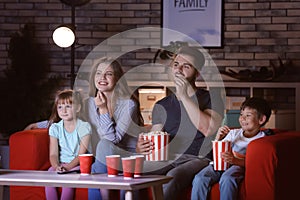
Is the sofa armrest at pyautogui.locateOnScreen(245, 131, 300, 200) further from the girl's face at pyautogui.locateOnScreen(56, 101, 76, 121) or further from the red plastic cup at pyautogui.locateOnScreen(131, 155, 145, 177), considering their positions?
the girl's face at pyautogui.locateOnScreen(56, 101, 76, 121)

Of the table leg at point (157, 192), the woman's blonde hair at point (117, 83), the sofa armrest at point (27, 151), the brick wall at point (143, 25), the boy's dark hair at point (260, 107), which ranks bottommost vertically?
the table leg at point (157, 192)

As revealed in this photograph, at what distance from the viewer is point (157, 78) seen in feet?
23.1

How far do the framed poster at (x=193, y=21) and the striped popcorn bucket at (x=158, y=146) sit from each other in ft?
8.48

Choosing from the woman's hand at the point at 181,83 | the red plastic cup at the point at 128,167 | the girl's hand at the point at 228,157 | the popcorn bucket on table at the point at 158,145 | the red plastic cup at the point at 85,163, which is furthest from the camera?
the woman's hand at the point at 181,83

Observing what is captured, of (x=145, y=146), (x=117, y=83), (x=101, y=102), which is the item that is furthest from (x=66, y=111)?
(x=145, y=146)

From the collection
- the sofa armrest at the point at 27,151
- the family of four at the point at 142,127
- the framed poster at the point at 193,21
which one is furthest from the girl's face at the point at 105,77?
the framed poster at the point at 193,21

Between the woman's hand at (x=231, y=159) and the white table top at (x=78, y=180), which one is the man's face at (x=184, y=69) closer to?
the woman's hand at (x=231, y=159)

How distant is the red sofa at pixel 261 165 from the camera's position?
413 cm

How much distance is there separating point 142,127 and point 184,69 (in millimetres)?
440

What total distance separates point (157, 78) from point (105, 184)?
11.3 ft

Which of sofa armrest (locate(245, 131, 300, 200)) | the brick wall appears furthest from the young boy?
the brick wall

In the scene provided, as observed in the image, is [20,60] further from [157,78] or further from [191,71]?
[191,71]

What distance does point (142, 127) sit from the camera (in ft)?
15.4

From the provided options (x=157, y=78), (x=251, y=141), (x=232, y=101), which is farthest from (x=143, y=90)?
(x=251, y=141)
